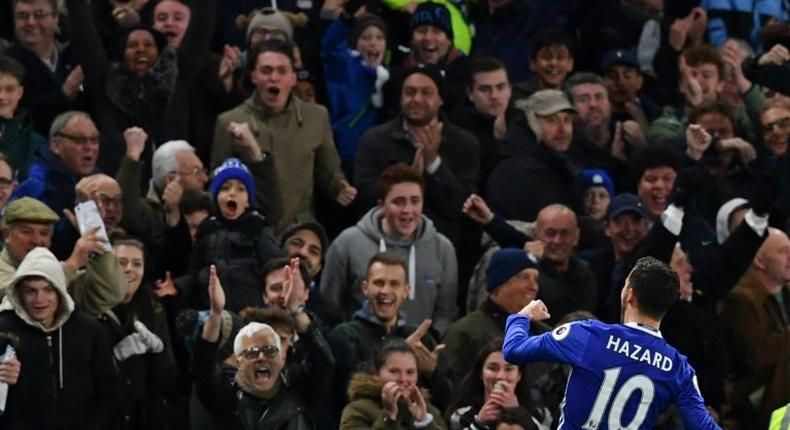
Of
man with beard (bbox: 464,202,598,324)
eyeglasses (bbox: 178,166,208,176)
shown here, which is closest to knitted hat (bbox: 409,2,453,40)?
man with beard (bbox: 464,202,598,324)

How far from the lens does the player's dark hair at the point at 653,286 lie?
40.4ft

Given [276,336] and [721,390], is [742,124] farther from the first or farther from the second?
[276,336]

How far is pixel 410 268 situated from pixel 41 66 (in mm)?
3391

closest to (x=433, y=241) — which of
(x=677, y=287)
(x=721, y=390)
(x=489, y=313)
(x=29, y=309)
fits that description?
(x=489, y=313)

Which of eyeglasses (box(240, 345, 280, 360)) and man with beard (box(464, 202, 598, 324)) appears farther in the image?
man with beard (box(464, 202, 598, 324))

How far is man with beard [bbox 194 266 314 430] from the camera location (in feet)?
48.5

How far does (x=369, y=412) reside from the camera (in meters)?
14.9

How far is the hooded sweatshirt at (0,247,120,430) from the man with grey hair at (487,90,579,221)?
404 cm

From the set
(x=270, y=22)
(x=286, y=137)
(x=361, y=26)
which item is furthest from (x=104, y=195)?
(x=361, y=26)

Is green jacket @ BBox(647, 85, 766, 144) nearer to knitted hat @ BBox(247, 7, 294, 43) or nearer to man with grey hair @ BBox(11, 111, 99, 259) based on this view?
knitted hat @ BBox(247, 7, 294, 43)

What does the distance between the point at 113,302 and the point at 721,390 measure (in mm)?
4381

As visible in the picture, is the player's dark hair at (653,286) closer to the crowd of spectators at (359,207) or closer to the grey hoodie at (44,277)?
the crowd of spectators at (359,207)

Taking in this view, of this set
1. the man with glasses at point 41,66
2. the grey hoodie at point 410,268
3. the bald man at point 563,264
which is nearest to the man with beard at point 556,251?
the bald man at point 563,264

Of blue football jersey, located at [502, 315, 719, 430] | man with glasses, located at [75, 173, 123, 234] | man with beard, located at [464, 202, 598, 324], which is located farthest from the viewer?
man with beard, located at [464, 202, 598, 324]
